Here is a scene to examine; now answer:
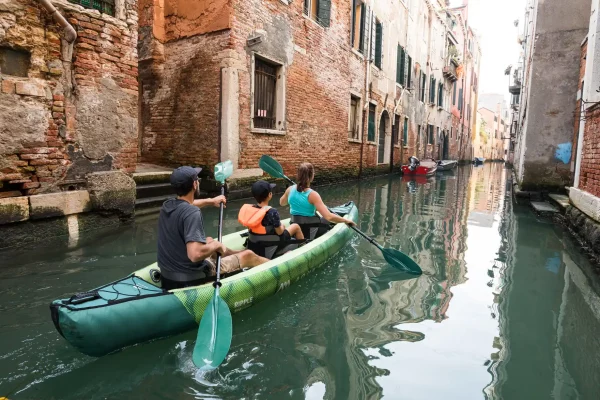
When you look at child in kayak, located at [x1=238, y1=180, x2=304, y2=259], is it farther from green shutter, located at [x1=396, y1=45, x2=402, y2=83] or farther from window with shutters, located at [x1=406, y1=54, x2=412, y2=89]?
window with shutters, located at [x1=406, y1=54, x2=412, y2=89]

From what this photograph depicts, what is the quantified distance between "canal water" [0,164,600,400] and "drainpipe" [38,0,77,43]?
2646 mm

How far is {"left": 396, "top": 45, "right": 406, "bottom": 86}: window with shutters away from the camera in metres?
18.5

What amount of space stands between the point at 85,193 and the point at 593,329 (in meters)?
5.91

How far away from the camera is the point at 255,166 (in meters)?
9.41

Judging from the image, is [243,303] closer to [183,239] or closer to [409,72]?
[183,239]

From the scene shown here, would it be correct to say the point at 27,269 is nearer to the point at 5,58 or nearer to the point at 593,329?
the point at 5,58

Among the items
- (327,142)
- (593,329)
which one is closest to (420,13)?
(327,142)

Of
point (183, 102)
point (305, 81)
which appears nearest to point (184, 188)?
point (183, 102)

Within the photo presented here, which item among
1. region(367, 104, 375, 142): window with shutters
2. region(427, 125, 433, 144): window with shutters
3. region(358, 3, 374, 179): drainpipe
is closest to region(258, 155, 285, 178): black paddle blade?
region(358, 3, 374, 179): drainpipe

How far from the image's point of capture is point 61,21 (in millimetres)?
5332

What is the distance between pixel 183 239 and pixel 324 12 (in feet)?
35.0

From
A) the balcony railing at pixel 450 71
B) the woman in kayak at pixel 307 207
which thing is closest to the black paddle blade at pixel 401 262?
the woman in kayak at pixel 307 207

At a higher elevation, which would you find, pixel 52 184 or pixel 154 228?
pixel 52 184

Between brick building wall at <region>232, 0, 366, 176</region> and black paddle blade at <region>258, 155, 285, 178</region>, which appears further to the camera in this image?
brick building wall at <region>232, 0, 366, 176</region>
